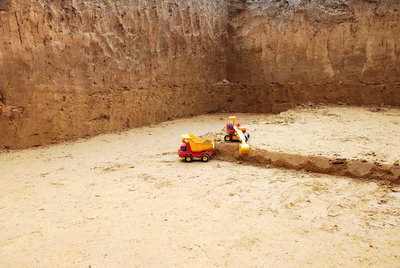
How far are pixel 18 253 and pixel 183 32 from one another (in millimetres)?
6398

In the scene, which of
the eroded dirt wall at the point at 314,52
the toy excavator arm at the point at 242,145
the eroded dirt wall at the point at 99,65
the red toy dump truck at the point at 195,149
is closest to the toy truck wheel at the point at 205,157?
the red toy dump truck at the point at 195,149

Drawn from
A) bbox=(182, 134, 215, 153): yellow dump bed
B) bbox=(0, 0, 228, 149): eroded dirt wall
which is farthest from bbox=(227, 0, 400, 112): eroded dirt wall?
bbox=(182, 134, 215, 153): yellow dump bed

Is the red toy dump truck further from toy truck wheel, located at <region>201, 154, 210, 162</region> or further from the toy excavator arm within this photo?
the toy excavator arm

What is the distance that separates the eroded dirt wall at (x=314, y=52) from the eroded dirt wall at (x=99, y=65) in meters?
0.87

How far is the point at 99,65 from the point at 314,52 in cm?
443

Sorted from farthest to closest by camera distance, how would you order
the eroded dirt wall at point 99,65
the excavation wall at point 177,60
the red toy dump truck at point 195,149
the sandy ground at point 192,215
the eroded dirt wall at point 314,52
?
the eroded dirt wall at point 314,52 < the excavation wall at point 177,60 < the eroded dirt wall at point 99,65 < the red toy dump truck at point 195,149 < the sandy ground at point 192,215

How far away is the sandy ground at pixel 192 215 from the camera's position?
2109 millimetres

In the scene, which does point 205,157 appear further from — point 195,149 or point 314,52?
point 314,52

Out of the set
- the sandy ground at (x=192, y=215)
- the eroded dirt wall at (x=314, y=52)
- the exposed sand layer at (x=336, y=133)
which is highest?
the eroded dirt wall at (x=314, y=52)

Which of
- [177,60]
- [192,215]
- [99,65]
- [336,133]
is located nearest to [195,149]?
[192,215]

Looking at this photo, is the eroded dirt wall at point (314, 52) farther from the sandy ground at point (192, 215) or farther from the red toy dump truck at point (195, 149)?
the red toy dump truck at point (195, 149)

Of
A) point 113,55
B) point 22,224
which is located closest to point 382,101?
point 113,55

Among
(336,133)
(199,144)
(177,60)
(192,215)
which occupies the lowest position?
(192,215)

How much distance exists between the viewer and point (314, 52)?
7.66 metres
